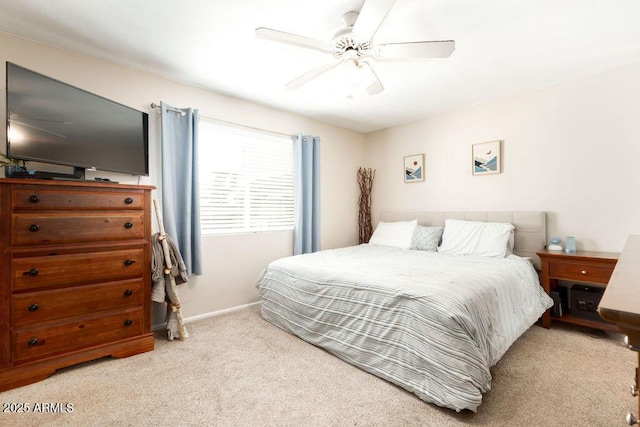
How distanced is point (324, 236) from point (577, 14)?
3303mm

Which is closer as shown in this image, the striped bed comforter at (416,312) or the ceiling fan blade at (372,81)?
the striped bed comforter at (416,312)

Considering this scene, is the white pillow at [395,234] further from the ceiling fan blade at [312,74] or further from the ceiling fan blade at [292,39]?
the ceiling fan blade at [292,39]

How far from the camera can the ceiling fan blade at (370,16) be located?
57.8 inches

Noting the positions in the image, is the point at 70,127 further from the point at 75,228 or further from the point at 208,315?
the point at 208,315

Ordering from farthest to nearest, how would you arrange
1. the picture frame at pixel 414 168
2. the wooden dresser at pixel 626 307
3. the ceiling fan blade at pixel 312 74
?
1. the picture frame at pixel 414 168
2. the ceiling fan blade at pixel 312 74
3. the wooden dresser at pixel 626 307

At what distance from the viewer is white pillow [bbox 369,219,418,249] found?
3.73 meters

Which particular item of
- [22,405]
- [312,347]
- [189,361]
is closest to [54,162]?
[22,405]

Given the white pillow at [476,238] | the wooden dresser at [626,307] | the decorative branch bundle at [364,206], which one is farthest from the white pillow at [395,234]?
the wooden dresser at [626,307]

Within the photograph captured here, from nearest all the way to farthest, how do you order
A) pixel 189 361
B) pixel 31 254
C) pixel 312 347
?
1. pixel 31 254
2. pixel 189 361
3. pixel 312 347

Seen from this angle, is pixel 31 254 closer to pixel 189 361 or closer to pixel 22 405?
pixel 22 405

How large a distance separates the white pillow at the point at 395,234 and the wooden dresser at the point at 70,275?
2.78 meters

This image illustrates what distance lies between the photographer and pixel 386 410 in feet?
5.35

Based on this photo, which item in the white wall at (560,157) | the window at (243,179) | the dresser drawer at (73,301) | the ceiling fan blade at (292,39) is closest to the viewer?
the ceiling fan blade at (292,39)

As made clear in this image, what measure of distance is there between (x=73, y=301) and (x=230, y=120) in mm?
2229
